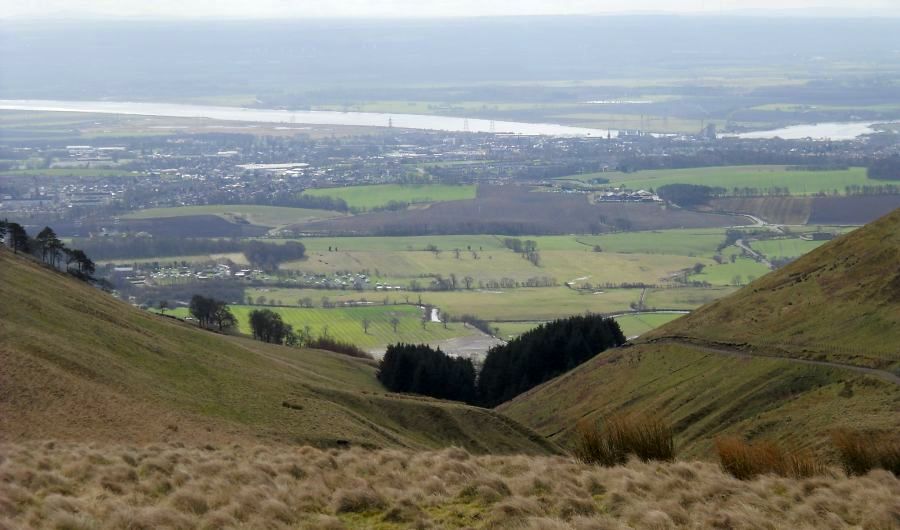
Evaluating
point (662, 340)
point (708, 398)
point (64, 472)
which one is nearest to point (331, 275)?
point (662, 340)

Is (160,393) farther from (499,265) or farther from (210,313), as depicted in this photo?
(499,265)

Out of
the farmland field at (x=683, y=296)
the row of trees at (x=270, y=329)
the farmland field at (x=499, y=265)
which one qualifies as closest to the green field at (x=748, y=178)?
the farmland field at (x=499, y=265)

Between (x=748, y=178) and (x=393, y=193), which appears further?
(x=393, y=193)

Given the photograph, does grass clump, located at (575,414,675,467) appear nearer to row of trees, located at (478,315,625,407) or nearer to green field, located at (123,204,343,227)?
row of trees, located at (478,315,625,407)

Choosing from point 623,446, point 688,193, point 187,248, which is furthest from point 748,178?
point 623,446

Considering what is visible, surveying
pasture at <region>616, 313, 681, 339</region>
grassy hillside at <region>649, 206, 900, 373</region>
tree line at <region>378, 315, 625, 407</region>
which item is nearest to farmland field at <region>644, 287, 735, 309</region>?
pasture at <region>616, 313, 681, 339</region>

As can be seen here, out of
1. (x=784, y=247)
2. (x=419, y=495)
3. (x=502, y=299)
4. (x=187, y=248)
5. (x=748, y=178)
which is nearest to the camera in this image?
(x=419, y=495)

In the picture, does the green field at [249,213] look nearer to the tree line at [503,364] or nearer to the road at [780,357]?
the tree line at [503,364]
